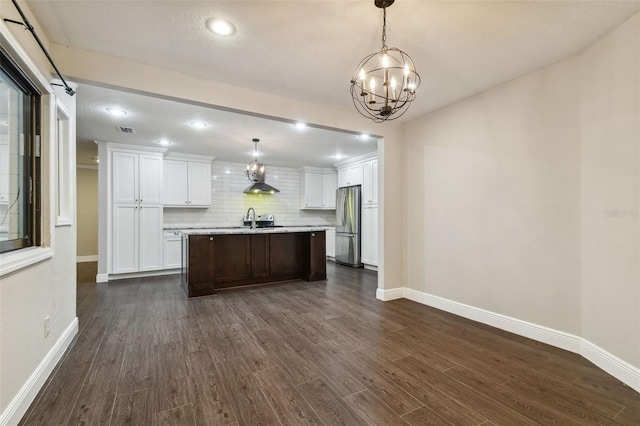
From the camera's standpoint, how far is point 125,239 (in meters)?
5.12

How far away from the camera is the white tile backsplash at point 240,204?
20.8ft

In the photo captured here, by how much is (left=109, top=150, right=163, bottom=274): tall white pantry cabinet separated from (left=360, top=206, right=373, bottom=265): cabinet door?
13.4 ft

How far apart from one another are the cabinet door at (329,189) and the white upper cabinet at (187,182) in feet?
9.43

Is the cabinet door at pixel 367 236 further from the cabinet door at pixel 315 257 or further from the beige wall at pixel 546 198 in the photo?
the beige wall at pixel 546 198

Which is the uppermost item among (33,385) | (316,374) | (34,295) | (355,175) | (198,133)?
(198,133)

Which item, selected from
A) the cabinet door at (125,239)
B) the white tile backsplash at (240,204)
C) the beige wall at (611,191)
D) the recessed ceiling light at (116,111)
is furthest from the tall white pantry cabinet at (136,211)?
the beige wall at (611,191)

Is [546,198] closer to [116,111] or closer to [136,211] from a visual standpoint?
[116,111]

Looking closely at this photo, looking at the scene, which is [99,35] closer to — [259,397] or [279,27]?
[279,27]

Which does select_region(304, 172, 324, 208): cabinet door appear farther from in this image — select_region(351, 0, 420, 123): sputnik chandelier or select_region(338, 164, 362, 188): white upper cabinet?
select_region(351, 0, 420, 123): sputnik chandelier

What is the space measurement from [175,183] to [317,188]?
3.36 m

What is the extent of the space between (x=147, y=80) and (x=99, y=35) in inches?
17.3

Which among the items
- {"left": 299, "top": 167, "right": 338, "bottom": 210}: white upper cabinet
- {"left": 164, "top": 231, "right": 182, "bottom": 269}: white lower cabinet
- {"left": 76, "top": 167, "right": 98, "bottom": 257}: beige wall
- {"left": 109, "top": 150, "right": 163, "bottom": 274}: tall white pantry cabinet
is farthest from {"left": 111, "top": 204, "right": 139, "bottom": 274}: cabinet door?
{"left": 299, "top": 167, "right": 338, "bottom": 210}: white upper cabinet

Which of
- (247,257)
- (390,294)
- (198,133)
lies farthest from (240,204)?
(390,294)

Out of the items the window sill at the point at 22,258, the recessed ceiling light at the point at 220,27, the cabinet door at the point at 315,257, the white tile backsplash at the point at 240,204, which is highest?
the recessed ceiling light at the point at 220,27
